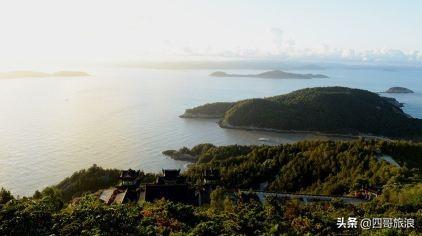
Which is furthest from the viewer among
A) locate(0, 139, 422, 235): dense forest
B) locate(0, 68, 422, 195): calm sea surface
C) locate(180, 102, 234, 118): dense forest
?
locate(180, 102, 234, 118): dense forest

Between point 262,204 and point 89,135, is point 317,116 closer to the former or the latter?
point 89,135

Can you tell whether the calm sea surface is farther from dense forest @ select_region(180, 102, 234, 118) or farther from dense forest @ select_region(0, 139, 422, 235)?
dense forest @ select_region(0, 139, 422, 235)

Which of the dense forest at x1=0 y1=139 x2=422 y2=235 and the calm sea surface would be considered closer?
the dense forest at x1=0 y1=139 x2=422 y2=235

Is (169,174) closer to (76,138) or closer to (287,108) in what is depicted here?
(76,138)

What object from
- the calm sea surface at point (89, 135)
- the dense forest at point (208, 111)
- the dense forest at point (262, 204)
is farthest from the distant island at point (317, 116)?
the dense forest at point (262, 204)

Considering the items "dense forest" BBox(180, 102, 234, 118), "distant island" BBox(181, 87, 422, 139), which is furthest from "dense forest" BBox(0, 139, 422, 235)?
"dense forest" BBox(180, 102, 234, 118)

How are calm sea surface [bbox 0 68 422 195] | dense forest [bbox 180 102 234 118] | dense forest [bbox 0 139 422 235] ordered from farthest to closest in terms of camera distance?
1. dense forest [bbox 180 102 234 118]
2. calm sea surface [bbox 0 68 422 195]
3. dense forest [bbox 0 139 422 235]

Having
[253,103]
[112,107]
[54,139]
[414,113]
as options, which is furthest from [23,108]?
[414,113]
